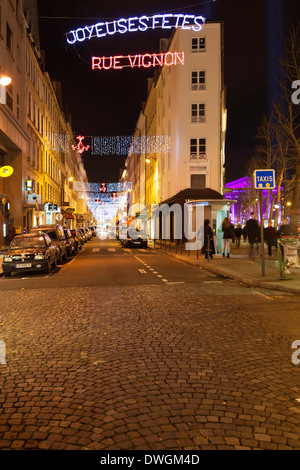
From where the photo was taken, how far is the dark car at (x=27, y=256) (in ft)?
48.4

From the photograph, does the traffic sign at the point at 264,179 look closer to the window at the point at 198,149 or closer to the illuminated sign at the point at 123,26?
the illuminated sign at the point at 123,26

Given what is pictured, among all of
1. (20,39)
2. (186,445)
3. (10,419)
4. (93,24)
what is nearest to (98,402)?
Answer: (10,419)

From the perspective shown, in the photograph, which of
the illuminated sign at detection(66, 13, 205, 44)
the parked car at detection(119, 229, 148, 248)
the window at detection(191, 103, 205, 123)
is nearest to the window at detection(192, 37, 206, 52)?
the window at detection(191, 103, 205, 123)

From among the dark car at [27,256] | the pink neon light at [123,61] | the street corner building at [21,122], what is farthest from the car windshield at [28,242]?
the street corner building at [21,122]

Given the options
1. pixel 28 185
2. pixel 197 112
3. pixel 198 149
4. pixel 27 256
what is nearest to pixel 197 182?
pixel 198 149

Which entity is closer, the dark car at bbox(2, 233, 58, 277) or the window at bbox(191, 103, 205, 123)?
the dark car at bbox(2, 233, 58, 277)

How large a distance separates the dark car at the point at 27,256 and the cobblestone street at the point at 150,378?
6.36 metres

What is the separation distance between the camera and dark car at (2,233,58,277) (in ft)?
48.4

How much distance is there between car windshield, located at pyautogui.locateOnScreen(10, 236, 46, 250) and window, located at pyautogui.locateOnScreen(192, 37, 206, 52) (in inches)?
1055

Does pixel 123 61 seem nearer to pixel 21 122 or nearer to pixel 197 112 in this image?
pixel 21 122

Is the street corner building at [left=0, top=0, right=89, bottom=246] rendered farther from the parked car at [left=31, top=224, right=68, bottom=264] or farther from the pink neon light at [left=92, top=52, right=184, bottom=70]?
the pink neon light at [left=92, top=52, right=184, bottom=70]

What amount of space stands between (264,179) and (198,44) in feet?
92.0

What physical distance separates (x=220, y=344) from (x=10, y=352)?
9.35 ft

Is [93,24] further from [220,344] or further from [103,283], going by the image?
[220,344]
